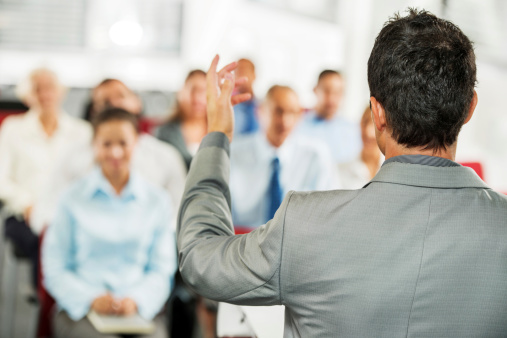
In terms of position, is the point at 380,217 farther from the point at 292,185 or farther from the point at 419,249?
the point at 292,185

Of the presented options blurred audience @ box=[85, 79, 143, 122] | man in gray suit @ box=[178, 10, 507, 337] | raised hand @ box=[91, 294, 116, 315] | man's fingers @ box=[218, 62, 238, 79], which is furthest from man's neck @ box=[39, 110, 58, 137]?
man in gray suit @ box=[178, 10, 507, 337]

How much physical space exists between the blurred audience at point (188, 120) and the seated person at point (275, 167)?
0.47m

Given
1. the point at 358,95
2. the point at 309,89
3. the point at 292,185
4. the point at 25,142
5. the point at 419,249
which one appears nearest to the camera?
the point at 419,249

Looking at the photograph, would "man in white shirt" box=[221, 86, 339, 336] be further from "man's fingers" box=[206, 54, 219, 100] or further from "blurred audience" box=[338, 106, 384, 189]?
"man's fingers" box=[206, 54, 219, 100]

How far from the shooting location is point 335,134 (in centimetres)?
380

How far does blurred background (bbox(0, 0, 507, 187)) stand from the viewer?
543 cm

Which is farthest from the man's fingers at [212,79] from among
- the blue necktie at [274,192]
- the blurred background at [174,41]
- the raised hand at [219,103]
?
the blurred background at [174,41]

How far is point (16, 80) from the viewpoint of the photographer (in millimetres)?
5715

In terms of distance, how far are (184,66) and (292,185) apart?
3150 millimetres

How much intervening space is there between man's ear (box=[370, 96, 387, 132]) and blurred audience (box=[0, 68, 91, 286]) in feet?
9.40

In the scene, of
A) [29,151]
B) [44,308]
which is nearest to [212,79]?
[44,308]

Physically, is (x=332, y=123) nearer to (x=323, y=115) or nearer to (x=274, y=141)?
(x=323, y=115)

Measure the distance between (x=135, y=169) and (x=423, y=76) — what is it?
261cm

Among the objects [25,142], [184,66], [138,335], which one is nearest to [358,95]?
[184,66]
